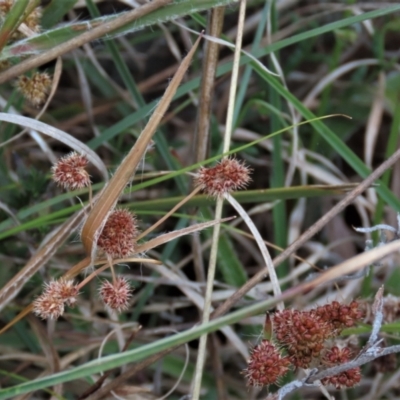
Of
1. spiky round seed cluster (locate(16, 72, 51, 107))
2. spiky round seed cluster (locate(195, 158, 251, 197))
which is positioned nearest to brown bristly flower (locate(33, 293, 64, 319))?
spiky round seed cluster (locate(195, 158, 251, 197))

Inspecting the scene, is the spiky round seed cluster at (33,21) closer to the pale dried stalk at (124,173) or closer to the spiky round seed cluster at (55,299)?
the pale dried stalk at (124,173)

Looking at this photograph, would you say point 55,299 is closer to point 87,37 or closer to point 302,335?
point 302,335

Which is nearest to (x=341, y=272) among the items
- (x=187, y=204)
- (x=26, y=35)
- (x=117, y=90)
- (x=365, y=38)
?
(x=187, y=204)

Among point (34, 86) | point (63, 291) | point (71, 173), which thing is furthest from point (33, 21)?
point (63, 291)

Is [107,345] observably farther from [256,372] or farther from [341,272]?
[341,272]

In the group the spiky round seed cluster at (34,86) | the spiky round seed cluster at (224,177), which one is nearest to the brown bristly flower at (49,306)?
the spiky round seed cluster at (224,177)
